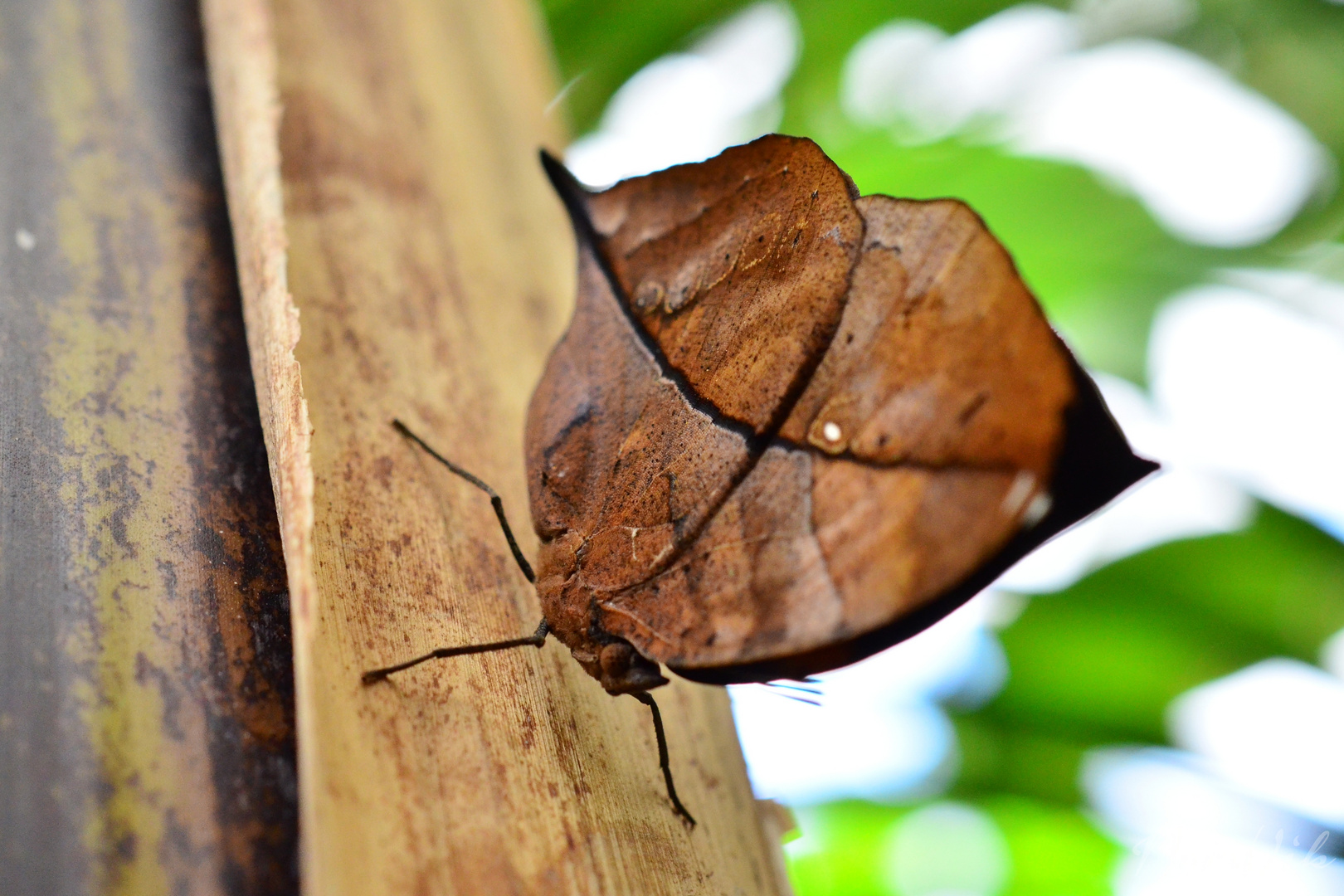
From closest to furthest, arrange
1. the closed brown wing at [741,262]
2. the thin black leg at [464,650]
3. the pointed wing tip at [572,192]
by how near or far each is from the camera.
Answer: the thin black leg at [464,650] → the closed brown wing at [741,262] → the pointed wing tip at [572,192]

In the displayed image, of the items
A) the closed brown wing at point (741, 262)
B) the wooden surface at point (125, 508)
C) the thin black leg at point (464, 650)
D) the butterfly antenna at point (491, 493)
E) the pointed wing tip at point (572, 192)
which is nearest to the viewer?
the wooden surface at point (125, 508)

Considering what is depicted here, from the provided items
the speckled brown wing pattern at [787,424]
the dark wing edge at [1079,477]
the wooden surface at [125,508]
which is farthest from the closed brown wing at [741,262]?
the wooden surface at [125,508]

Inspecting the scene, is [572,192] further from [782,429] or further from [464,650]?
[464,650]

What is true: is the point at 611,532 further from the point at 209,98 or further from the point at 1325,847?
the point at 1325,847

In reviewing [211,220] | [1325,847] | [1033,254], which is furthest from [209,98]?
[1325,847]

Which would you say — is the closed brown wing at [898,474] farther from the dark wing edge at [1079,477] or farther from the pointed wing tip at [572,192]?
the pointed wing tip at [572,192]

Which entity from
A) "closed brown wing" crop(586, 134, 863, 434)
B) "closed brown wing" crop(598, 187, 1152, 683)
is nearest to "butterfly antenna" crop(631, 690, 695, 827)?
"closed brown wing" crop(598, 187, 1152, 683)

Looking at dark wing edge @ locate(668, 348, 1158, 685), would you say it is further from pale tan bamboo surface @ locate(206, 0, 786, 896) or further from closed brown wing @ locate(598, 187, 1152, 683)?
pale tan bamboo surface @ locate(206, 0, 786, 896)
